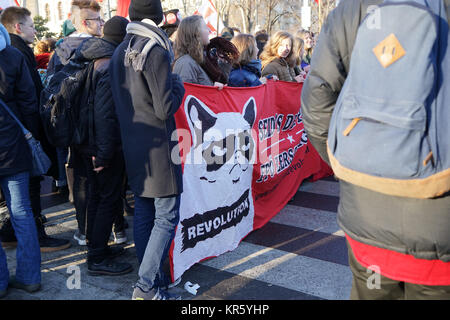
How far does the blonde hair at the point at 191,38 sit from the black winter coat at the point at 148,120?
1.24 metres

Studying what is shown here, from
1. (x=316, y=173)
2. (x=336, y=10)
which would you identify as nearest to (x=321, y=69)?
(x=336, y=10)

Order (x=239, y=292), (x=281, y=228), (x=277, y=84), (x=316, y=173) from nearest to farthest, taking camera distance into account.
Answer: (x=239, y=292)
(x=281, y=228)
(x=277, y=84)
(x=316, y=173)

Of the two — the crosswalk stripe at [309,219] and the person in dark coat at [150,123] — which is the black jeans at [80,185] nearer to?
the person in dark coat at [150,123]

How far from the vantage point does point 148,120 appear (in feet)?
9.29

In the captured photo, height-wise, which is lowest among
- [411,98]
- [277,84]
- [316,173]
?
[316,173]

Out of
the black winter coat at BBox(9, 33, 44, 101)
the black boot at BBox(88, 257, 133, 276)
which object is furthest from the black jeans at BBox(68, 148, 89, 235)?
the black winter coat at BBox(9, 33, 44, 101)

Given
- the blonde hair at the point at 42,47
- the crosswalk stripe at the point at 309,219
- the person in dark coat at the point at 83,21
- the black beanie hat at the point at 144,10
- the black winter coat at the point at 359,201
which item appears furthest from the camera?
the blonde hair at the point at 42,47

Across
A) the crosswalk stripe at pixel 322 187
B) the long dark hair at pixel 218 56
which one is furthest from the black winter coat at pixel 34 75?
the crosswalk stripe at pixel 322 187

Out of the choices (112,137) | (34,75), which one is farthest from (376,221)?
(34,75)

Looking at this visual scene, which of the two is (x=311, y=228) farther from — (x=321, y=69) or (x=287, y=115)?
(x=321, y=69)

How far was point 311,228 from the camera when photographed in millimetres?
4629

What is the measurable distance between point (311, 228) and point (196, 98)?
1981 mm

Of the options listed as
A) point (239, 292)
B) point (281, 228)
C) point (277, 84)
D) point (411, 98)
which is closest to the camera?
point (411, 98)

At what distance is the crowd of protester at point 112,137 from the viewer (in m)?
2.83
